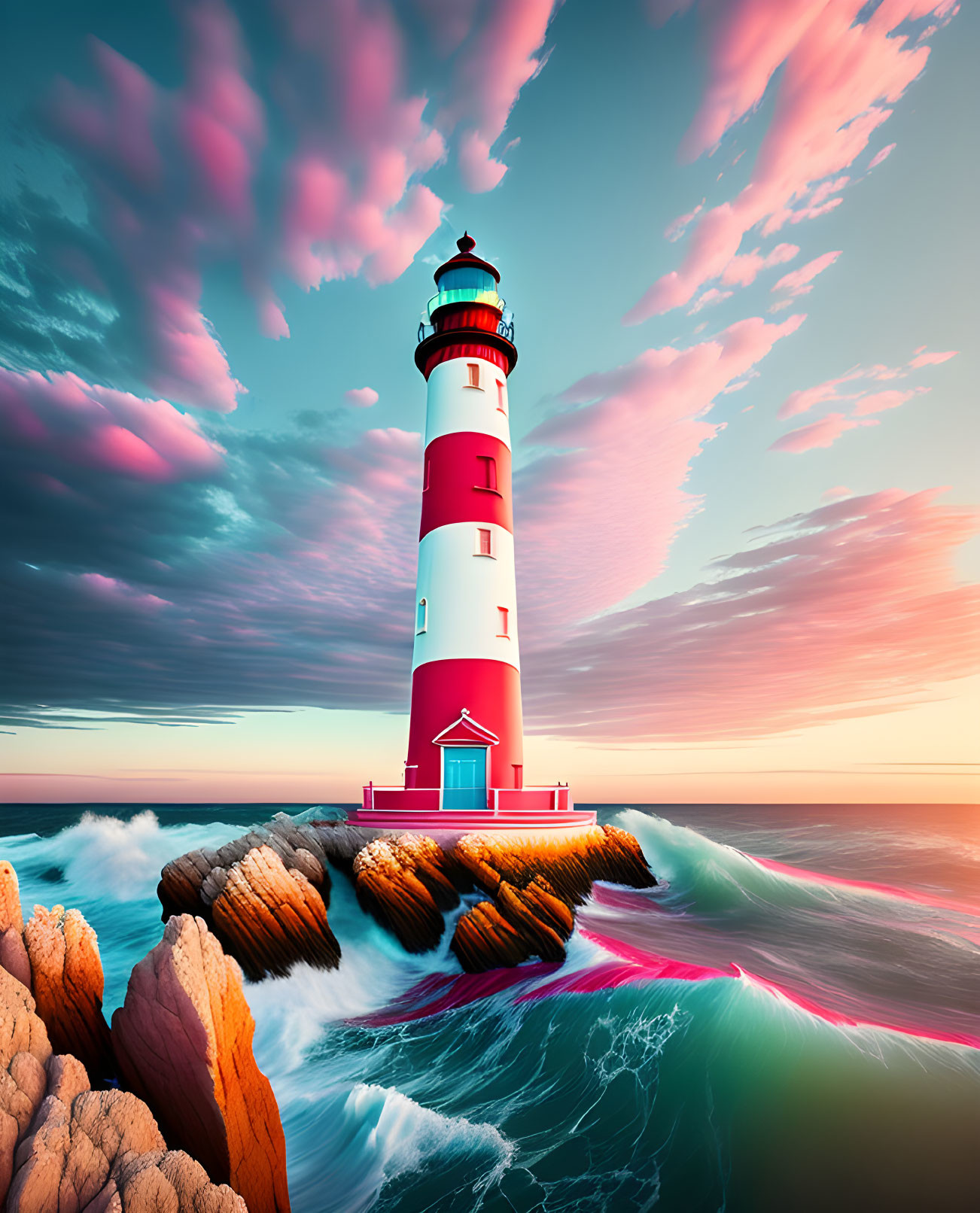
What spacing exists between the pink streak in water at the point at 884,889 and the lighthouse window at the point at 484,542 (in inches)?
705

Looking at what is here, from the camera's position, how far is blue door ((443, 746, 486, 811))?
637 inches

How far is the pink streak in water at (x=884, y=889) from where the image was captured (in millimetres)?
20297

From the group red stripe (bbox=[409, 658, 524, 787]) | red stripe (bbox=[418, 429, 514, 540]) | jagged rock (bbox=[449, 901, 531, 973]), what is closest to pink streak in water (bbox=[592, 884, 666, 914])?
red stripe (bbox=[409, 658, 524, 787])

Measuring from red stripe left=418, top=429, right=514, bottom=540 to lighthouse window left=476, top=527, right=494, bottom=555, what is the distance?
1.04 ft

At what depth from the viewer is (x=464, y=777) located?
16.3m

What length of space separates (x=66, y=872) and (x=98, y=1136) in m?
24.6

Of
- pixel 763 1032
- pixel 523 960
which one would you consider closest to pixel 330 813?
pixel 523 960

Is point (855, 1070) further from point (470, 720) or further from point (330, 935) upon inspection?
point (470, 720)

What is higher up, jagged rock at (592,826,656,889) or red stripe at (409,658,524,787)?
red stripe at (409,658,524,787)

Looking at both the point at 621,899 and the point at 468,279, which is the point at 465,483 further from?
the point at 621,899

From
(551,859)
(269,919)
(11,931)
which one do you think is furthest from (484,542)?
(11,931)

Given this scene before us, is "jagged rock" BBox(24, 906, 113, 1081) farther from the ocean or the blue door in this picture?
the blue door

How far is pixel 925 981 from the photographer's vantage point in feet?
37.6

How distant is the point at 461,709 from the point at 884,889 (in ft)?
60.9
